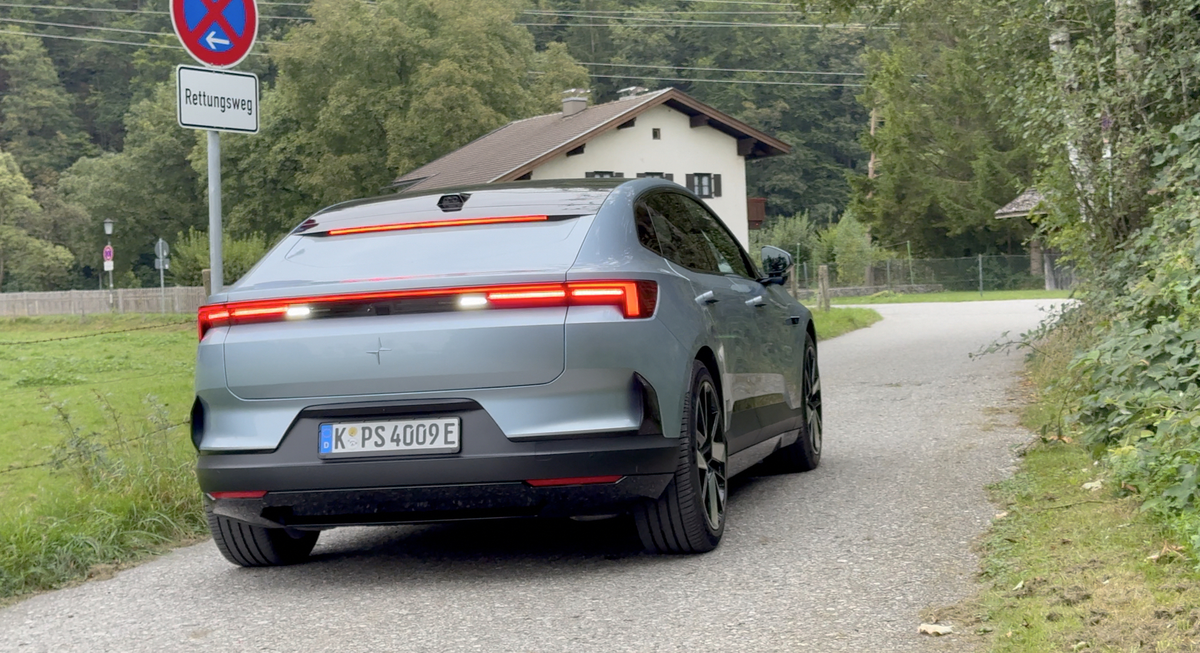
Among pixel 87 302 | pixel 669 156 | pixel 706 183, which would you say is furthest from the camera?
pixel 87 302

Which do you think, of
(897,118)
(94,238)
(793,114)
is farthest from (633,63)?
(94,238)

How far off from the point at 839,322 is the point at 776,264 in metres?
19.8

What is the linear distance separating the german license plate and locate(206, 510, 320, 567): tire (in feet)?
2.42

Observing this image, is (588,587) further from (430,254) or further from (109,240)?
(109,240)

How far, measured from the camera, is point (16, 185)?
8144 centimetres

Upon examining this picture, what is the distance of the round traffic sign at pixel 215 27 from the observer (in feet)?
24.0

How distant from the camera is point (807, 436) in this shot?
7922 mm

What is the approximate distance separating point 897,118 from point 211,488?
205ft

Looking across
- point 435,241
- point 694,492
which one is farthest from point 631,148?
point 694,492

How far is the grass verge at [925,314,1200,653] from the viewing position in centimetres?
394

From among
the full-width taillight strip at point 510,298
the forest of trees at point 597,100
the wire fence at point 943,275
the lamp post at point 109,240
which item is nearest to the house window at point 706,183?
the forest of trees at point 597,100

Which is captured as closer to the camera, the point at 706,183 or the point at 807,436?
the point at 807,436

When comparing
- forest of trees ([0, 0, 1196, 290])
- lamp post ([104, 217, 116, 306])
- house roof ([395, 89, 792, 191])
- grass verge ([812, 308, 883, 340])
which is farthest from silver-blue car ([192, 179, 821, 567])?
lamp post ([104, 217, 116, 306])

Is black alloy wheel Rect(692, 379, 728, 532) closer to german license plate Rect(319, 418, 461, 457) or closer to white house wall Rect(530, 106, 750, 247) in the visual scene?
german license plate Rect(319, 418, 461, 457)
